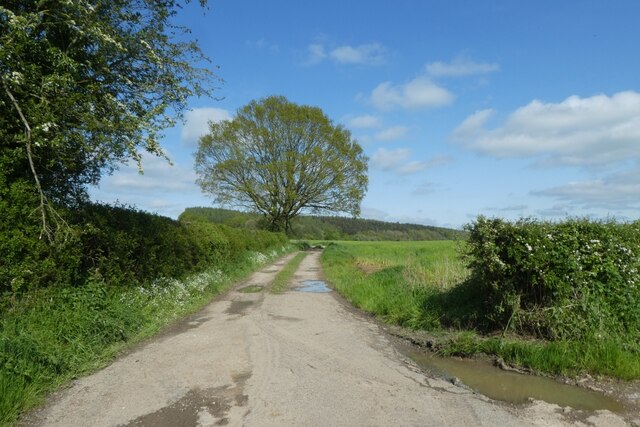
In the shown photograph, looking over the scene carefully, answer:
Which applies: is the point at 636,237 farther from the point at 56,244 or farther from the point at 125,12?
the point at 125,12

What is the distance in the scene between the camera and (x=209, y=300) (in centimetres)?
1205

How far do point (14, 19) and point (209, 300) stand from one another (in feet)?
25.6

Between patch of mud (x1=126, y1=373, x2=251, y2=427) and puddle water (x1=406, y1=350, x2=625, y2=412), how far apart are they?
2992 mm

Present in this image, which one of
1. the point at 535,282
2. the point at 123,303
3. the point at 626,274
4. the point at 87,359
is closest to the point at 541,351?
the point at 535,282

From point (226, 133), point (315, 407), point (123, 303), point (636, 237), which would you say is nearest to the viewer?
point (315, 407)

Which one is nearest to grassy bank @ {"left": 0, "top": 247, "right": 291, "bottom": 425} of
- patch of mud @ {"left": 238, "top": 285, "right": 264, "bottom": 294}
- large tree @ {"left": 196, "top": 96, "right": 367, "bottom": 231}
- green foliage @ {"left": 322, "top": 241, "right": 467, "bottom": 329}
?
patch of mud @ {"left": 238, "top": 285, "right": 264, "bottom": 294}

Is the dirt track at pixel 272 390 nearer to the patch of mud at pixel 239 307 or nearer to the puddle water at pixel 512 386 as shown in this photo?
the puddle water at pixel 512 386

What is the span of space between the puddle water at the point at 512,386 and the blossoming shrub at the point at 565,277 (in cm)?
128

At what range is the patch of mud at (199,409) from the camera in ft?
14.3

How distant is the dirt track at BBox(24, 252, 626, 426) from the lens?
4520 millimetres

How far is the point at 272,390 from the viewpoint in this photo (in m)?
5.21

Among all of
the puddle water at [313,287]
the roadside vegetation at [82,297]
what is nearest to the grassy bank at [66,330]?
the roadside vegetation at [82,297]

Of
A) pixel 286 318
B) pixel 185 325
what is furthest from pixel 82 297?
pixel 286 318

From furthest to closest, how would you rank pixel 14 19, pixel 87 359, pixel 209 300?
pixel 209 300
pixel 14 19
pixel 87 359
